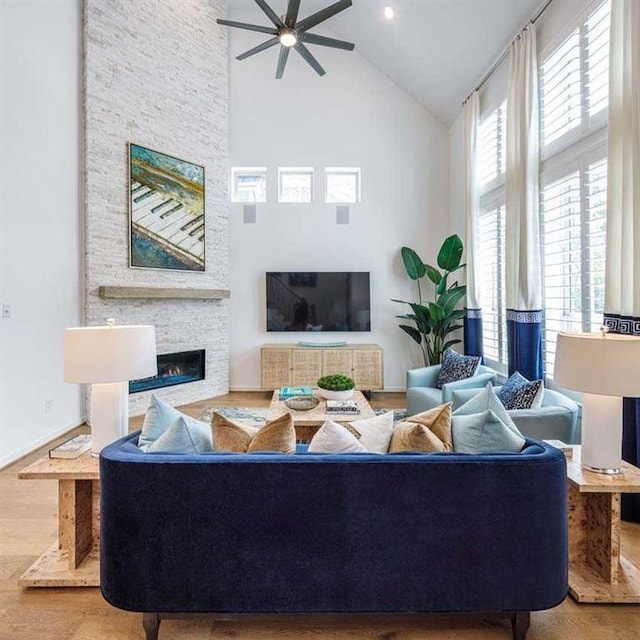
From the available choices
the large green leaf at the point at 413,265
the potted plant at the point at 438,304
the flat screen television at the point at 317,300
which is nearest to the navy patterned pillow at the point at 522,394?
the potted plant at the point at 438,304

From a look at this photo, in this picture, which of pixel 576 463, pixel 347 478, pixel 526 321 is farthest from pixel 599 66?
pixel 347 478

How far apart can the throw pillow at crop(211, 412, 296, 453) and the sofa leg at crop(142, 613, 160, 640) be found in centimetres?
66

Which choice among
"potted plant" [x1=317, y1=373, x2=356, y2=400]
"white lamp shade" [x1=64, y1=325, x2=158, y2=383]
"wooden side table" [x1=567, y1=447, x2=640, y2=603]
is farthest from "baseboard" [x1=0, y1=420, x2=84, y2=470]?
"wooden side table" [x1=567, y1=447, x2=640, y2=603]

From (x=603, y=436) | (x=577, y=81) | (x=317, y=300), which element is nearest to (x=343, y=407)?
(x=603, y=436)

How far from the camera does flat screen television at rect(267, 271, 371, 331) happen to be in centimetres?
649

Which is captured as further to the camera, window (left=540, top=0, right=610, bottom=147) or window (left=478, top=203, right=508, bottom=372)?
window (left=478, top=203, right=508, bottom=372)

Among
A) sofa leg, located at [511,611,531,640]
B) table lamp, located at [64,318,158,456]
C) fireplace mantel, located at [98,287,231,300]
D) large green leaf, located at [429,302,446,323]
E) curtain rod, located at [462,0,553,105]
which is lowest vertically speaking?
sofa leg, located at [511,611,531,640]

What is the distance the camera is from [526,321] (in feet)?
12.7

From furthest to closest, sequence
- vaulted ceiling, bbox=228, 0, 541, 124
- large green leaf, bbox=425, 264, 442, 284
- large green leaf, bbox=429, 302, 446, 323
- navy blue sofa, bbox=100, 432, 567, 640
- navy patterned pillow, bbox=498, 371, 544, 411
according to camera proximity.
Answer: large green leaf, bbox=425, 264, 442, 284 → large green leaf, bbox=429, 302, 446, 323 → vaulted ceiling, bbox=228, 0, 541, 124 → navy patterned pillow, bbox=498, 371, 544, 411 → navy blue sofa, bbox=100, 432, 567, 640

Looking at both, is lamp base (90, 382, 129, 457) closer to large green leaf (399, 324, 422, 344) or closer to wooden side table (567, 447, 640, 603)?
wooden side table (567, 447, 640, 603)

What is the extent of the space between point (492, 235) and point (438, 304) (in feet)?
3.62

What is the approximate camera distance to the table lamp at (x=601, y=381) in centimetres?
196

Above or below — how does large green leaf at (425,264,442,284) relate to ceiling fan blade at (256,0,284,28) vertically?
below

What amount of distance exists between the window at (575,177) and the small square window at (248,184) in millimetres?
3865
